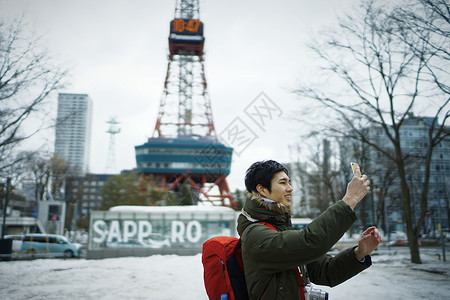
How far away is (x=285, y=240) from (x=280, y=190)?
0.33m

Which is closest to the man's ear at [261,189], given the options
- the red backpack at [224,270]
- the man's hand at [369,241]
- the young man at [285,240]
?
the young man at [285,240]

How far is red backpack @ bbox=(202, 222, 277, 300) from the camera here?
1.66 meters

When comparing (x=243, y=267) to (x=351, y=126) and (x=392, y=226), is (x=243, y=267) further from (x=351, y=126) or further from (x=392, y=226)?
(x=392, y=226)

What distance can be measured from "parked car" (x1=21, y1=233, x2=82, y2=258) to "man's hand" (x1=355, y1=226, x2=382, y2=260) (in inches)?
777

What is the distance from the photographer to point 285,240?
1448 millimetres

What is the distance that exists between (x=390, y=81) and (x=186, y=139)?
1935 inches

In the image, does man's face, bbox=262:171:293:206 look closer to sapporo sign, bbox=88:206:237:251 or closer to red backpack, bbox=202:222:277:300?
red backpack, bbox=202:222:277:300

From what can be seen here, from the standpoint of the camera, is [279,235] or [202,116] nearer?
[279,235]

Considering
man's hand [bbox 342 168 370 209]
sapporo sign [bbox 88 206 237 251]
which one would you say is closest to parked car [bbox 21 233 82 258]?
sapporo sign [bbox 88 206 237 251]

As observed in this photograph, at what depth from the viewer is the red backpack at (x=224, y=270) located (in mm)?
1658

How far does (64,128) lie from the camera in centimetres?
1184

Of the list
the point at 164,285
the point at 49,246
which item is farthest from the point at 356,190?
the point at 49,246

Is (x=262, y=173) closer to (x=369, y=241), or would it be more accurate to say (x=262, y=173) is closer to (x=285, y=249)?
(x=285, y=249)

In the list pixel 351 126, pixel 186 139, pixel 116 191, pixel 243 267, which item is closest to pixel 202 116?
pixel 186 139
